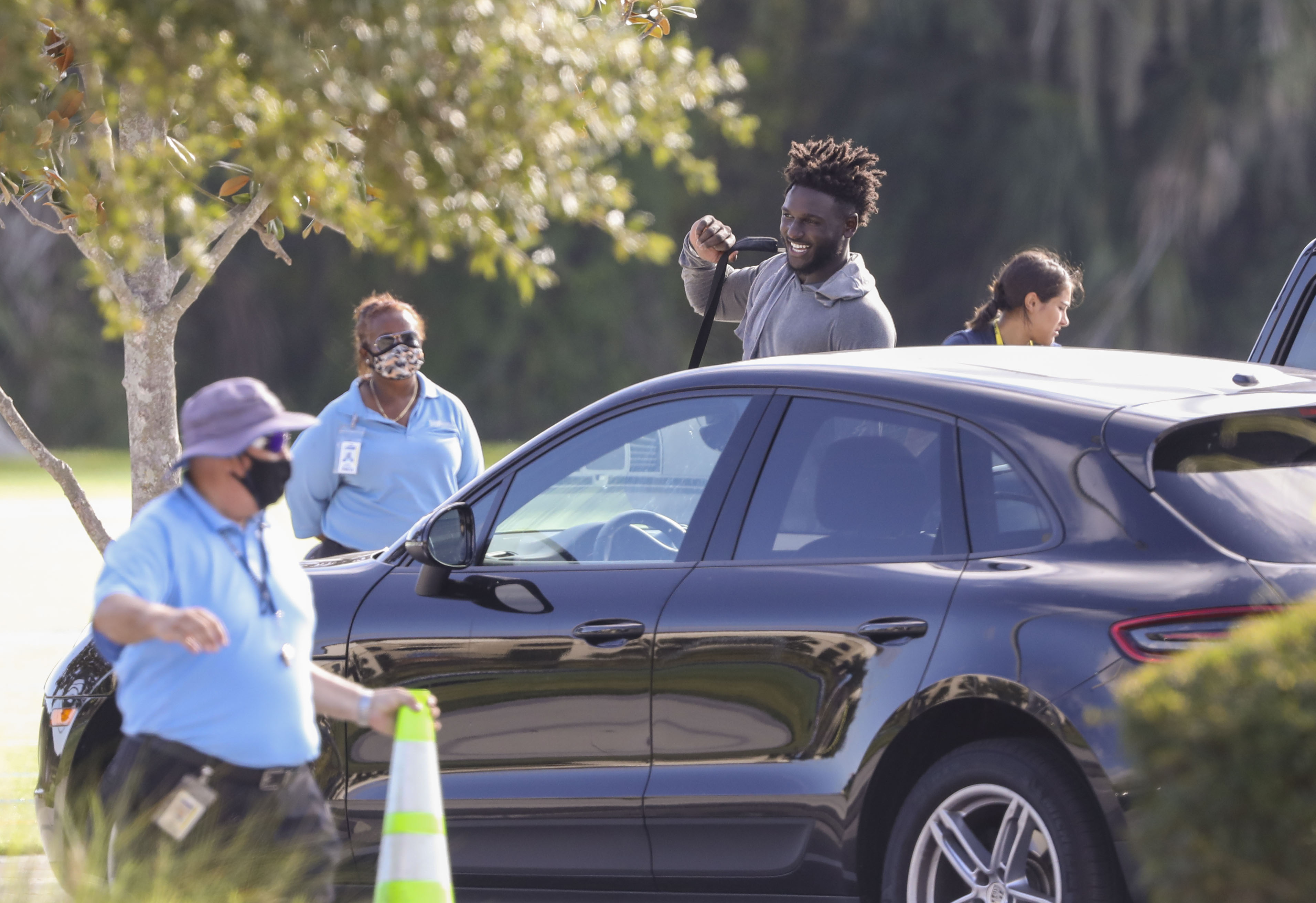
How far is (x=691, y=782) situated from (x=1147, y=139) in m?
29.0

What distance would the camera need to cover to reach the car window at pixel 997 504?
4.23 metres

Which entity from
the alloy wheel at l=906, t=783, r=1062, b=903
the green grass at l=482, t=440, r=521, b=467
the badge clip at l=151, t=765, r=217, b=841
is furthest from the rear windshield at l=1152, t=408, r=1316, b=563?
the green grass at l=482, t=440, r=521, b=467

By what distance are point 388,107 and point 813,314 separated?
3516mm

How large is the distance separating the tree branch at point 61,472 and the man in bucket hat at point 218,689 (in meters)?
2.99

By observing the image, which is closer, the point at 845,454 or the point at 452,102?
the point at 452,102

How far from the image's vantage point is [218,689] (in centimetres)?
371

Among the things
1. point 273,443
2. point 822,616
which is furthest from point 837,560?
point 273,443

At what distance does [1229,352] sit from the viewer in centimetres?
3231

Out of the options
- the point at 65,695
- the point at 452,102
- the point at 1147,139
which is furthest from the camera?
the point at 1147,139

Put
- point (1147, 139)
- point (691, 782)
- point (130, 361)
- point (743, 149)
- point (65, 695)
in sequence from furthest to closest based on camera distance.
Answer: point (743, 149) → point (1147, 139) → point (130, 361) → point (65, 695) → point (691, 782)

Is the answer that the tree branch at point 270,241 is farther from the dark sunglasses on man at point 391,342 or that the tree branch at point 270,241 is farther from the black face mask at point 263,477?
the black face mask at point 263,477

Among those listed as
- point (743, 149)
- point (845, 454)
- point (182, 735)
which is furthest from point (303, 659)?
point (743, 149)

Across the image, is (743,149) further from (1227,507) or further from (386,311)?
(1227,507)

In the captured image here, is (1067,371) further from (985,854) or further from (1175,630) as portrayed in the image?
(985,854)
